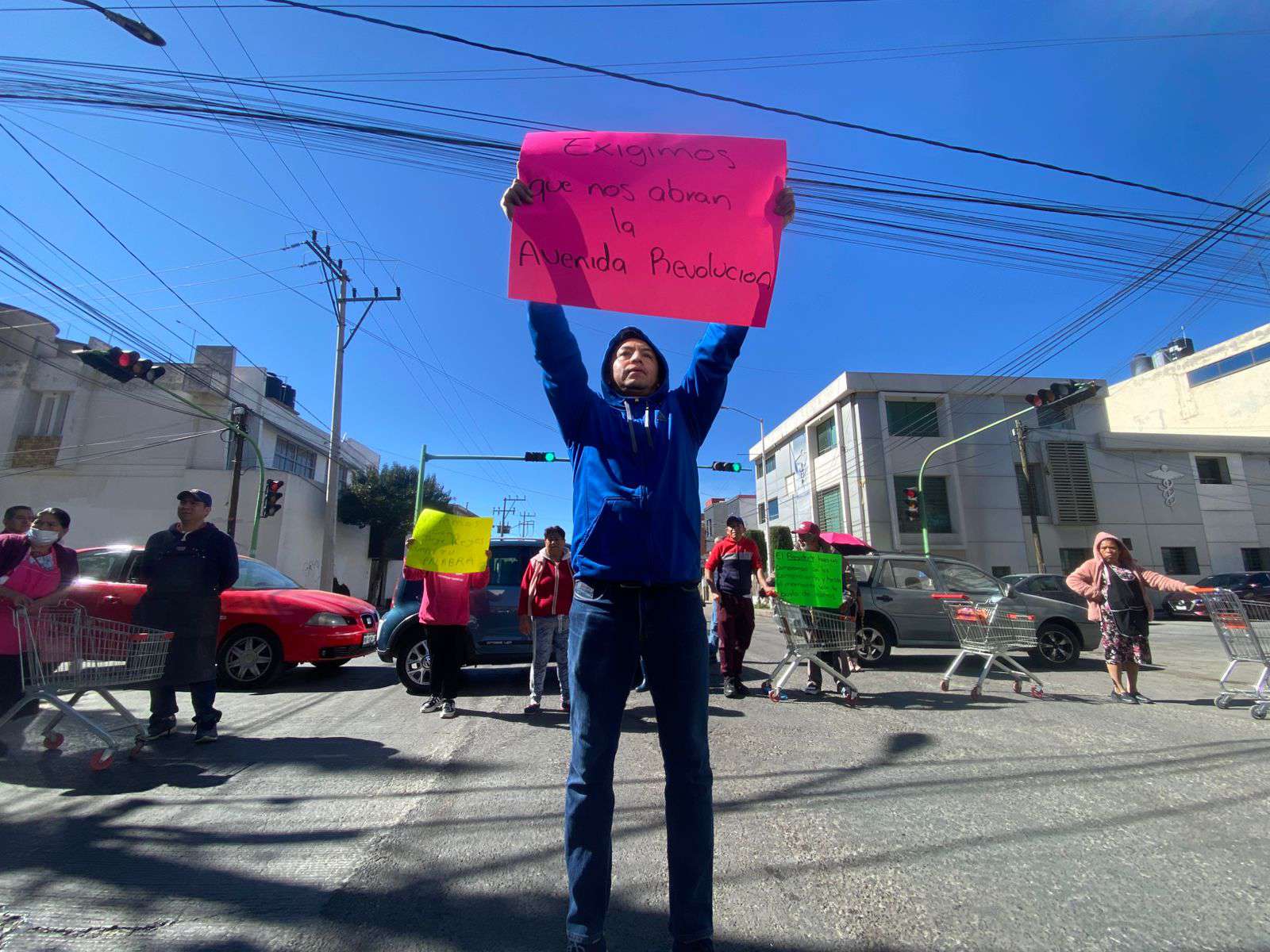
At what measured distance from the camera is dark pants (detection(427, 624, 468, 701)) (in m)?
5.48

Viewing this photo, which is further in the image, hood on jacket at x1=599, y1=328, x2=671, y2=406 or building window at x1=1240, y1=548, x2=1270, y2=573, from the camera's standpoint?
building window at x1=1240, y1=548, x2=1270, y2=573

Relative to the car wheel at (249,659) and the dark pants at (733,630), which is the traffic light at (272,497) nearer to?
the car wheel at (249,659)

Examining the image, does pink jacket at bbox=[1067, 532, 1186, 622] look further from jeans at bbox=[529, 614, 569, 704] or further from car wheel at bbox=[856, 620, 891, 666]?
jeans at bbox=[529, 614, 569, 704]

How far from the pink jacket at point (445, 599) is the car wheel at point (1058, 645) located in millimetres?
7920

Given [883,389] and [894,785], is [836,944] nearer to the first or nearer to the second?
[894,785]

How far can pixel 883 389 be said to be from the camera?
86.6 ft

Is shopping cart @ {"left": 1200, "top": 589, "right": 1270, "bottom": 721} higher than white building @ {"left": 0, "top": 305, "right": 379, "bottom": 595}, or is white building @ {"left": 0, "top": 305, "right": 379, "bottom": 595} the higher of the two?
white building @ {"left": 0, "top": 305, "right": 379, "bottom": 595}

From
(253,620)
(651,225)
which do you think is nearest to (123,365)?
(253,620)

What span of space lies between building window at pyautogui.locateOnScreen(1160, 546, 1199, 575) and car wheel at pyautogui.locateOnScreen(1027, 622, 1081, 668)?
24.1 meters

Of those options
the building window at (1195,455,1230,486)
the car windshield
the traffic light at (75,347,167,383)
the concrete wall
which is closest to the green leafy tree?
the traffic light at (75,347,167,383)

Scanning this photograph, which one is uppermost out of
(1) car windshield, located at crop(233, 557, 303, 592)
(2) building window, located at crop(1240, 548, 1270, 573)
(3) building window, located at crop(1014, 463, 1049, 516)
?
(3) building window, located at crop(1014, 463, 1049, 516)

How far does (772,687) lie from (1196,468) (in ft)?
105

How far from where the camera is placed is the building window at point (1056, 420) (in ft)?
88.2

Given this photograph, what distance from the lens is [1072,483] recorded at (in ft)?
87.0
